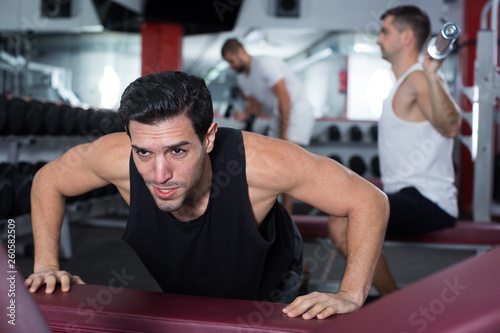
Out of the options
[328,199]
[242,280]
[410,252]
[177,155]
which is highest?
[177,155]

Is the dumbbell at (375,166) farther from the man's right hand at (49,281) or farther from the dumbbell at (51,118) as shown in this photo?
the man's right hand at (49,281)

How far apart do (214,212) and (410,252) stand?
252cm

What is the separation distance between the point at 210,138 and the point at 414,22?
4.25 feet

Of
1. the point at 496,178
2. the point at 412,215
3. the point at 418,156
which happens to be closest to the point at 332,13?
the point at 496,178

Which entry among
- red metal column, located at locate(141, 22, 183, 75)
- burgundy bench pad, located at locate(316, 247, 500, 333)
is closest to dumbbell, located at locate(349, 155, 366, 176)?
red metal column, located at locate(141, 22, 183, 75)

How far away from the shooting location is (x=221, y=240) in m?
1.21

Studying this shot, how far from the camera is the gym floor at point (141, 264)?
8.11 feet

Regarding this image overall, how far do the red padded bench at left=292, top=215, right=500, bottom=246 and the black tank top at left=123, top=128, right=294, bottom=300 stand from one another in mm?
699

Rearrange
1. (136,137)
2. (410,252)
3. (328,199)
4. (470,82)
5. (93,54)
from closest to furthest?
(136,137) < (328,199) < (410,252) < (470,82) < (93,54)

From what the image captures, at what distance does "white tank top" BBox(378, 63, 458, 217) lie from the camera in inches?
74.3

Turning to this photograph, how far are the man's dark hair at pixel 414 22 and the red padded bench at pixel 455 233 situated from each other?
0.77 m

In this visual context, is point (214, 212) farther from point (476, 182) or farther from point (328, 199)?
point (476, 182)

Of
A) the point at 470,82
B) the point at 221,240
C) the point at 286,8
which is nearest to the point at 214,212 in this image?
the point at 221,240

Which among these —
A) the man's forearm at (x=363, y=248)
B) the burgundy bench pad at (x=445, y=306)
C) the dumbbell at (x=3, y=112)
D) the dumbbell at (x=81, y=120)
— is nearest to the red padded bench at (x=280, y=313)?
the burgundy bench pad at (x=445, y=306)
